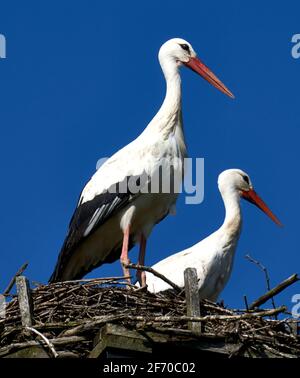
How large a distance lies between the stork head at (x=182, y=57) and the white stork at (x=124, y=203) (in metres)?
0.44

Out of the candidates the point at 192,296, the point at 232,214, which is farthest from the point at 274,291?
the point at 232,214

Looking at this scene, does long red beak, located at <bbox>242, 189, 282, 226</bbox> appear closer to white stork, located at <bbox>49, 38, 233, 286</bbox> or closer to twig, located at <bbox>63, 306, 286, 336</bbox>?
white stork, located at <bbox>49, 38, 233, 286</bbox>

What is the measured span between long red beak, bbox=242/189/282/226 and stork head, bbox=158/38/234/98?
2.96ft

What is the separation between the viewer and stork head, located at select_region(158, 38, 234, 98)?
37.2 ft

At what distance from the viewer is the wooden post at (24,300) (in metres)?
8.23

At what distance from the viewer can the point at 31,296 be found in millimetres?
8375

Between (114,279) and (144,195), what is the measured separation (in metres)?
1.63

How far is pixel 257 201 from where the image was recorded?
11984mm

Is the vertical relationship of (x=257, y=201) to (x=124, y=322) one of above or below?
above

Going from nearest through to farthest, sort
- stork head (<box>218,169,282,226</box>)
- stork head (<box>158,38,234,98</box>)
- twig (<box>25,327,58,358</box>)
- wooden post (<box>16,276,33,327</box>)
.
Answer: twig (<box>25,327,58,358</box>)
wooden post (<box>16,276,33,327</box>)
stork head (<box>158,38,234,98</box>)
stork head (<box>218,169,282,226</box>)

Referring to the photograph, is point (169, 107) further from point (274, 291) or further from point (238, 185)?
point (274, 291)

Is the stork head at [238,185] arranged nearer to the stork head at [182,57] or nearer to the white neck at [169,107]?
the stork head at [182,57]

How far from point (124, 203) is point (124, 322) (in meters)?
2.55

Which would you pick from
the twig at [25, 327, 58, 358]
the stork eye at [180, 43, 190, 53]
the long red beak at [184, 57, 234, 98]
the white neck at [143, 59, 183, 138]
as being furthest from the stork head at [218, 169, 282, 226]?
the twig at [25, 327, 58, 358]
